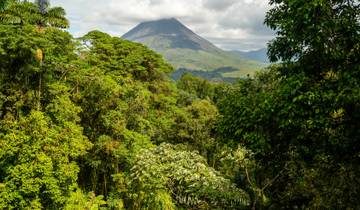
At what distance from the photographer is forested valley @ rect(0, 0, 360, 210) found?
24.5ft

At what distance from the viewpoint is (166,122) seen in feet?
82.8

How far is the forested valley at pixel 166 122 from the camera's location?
7480mm

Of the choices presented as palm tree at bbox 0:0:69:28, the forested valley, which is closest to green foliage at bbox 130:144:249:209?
the forested valley

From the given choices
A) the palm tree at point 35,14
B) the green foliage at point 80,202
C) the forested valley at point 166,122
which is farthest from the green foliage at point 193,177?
the palm tree at point 35,14

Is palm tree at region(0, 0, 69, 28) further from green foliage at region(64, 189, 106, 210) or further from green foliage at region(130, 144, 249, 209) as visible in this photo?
green foliage at region(130, 144, 249, 209)

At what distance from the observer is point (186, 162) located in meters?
10.9

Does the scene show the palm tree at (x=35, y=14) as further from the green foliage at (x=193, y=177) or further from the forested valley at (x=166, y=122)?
the green foliage at (x=193, y=177)

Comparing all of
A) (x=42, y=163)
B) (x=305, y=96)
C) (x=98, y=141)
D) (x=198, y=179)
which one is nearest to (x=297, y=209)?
(x=198, y=179)

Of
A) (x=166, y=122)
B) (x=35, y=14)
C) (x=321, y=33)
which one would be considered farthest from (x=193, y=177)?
(x=166, y=122)

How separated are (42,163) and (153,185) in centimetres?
453

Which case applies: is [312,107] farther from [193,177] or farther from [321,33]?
[193,177]

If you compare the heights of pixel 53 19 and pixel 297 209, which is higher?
pixel 53 19

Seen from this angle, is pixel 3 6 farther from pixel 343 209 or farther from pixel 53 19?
pixel 343 209

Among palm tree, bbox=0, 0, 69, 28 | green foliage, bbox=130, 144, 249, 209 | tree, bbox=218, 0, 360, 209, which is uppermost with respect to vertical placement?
palm tree, bbox=0, 0, 69, 28
